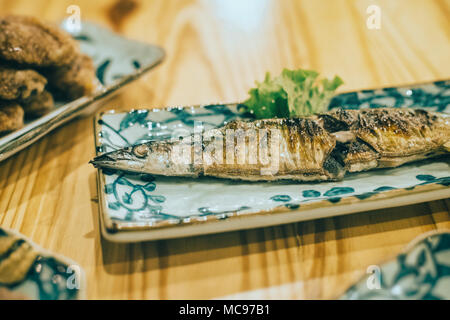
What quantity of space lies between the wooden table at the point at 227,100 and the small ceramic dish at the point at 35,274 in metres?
0.07

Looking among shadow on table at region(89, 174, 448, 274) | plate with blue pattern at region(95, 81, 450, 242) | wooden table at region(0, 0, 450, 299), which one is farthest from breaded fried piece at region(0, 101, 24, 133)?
shadow on table at region(89, 174, 448, 274)

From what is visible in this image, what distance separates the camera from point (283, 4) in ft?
12.8

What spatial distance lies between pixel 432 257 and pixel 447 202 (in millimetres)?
543

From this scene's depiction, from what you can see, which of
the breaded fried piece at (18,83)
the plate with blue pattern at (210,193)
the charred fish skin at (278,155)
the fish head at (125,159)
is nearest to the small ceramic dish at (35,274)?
the plate with blue pattern at (210,193)

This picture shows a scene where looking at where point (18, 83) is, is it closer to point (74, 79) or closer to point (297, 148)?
point (74, 79)

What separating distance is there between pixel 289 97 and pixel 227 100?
68 centimetres

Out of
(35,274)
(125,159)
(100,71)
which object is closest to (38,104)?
(100,71)

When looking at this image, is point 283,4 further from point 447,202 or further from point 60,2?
point 447,202

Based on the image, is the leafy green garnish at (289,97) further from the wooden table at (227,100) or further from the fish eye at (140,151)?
the fish eye at (140,151)

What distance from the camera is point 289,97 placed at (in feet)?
7.39

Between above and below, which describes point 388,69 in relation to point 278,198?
above

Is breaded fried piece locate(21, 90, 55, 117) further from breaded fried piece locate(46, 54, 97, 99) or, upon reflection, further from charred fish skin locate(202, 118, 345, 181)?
charred fish skin locate(202, 118, 345, 181)

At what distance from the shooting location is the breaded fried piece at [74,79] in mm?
2457
